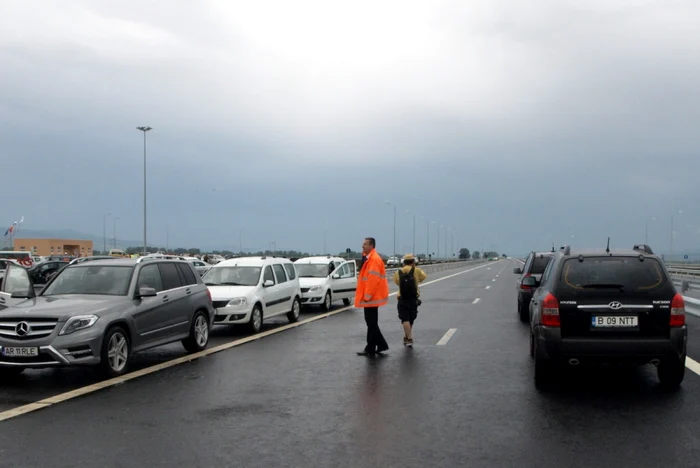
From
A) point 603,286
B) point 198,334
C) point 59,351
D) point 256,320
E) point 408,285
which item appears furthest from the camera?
point 256,320

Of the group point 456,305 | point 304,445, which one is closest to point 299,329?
point 456,305

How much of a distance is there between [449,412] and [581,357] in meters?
1.77

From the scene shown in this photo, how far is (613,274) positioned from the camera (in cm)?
816

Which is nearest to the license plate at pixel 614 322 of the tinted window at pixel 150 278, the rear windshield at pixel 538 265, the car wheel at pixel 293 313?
the tinted window at pixel 150 278

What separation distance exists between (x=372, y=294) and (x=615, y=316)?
4.28 metres

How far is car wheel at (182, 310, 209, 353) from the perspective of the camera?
1173cm

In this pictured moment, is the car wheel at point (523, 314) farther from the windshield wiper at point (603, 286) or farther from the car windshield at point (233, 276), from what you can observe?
the windshield wiper at point (603, 286)

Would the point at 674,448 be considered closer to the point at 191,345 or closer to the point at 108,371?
the point at 108,371

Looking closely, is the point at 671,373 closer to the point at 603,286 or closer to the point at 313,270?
the point at 603,286

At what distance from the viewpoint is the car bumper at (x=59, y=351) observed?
8.62 meters

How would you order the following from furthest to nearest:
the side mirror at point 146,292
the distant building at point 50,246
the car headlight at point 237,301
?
the distant building at point 50,246, the car headlight at point 237,301, the side mirror at point 146,292

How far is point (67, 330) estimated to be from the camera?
8797mm

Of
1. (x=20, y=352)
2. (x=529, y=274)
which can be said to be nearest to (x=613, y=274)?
(x=20, y=352)

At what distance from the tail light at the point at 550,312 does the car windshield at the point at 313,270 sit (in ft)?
46.0
